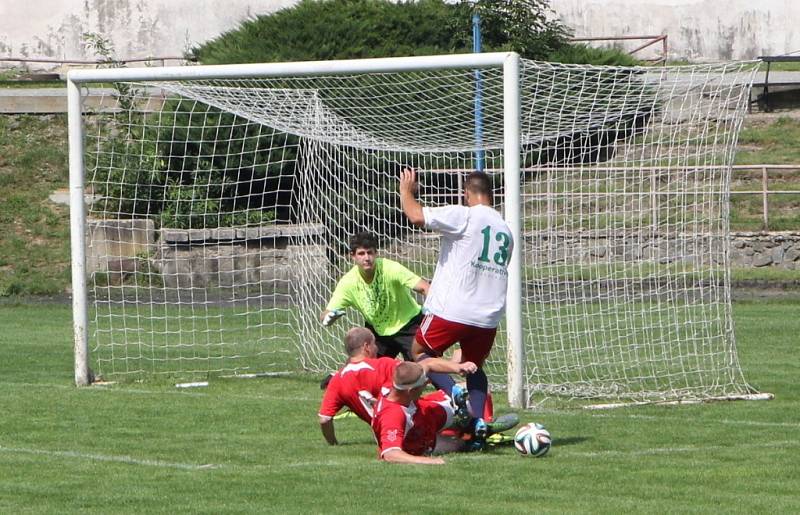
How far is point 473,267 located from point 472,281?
10cm

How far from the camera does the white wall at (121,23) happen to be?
135 feet

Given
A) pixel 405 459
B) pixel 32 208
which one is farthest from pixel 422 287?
pixel 32 208

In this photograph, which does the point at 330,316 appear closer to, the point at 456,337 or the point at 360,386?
the point at 456,337

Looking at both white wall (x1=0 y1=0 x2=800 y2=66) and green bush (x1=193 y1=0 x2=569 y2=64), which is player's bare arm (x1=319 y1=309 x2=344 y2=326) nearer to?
green bush (x1=193 y1=0 x2=569 y2=64)

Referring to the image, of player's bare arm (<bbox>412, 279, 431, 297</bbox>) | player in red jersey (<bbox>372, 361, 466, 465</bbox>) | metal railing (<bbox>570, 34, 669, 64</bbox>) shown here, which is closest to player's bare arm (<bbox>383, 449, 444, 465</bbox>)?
player in red jersey (<bbox>372, 361, 466, 465</bbox>)

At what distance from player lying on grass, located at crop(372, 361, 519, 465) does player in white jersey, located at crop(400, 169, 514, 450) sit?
1.37 ft

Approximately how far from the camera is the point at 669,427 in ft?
37.2

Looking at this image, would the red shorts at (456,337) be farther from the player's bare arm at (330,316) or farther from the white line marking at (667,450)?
the player's bare arm at (330,316)

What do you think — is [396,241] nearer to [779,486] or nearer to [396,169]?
[396,169]

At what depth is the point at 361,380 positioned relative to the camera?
9.96 m

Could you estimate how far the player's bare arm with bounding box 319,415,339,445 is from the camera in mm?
10109

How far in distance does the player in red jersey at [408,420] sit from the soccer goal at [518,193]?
2567 mm

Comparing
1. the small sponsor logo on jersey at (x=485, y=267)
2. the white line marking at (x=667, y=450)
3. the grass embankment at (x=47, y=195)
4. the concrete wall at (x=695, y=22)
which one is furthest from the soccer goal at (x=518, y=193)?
the concrete wall at (x=695, y=22)

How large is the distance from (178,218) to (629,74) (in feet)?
35.0
